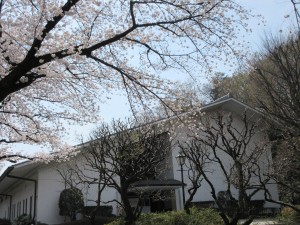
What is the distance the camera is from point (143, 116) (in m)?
11.1

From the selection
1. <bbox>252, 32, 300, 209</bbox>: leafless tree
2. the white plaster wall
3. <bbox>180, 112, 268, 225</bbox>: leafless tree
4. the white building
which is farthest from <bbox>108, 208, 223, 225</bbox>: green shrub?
the white plaster wall

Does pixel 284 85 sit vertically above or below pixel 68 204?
above

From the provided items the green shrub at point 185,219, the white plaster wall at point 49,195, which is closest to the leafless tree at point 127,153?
the green shrub at point 185,219

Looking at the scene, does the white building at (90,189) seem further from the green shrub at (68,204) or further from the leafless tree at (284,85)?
the leafless tree at (284,85)

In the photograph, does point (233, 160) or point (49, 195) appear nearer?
point (233, 160)

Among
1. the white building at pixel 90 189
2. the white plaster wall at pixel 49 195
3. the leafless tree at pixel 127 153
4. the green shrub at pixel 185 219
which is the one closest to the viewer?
the green shrub at pixel 185 219

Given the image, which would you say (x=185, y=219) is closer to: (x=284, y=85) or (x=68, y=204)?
(x=284, y=85)

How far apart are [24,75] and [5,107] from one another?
6.38 metres

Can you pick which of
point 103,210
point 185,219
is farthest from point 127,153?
point 103,210

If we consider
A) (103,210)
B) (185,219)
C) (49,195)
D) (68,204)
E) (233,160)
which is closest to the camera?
(185,219)

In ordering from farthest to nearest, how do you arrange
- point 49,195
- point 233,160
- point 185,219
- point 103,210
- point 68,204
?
1. point 49,195
2. point 103,210
3. point 68,204
4. point 233,160
5. point 185,219

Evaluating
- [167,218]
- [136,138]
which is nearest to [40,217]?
[136,138]

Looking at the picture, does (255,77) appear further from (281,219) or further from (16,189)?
(16,189)

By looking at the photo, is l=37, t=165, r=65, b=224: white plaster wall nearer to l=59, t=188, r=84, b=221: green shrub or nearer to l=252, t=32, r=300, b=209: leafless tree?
l=59, t=188, r=84, b=221: green shrub
